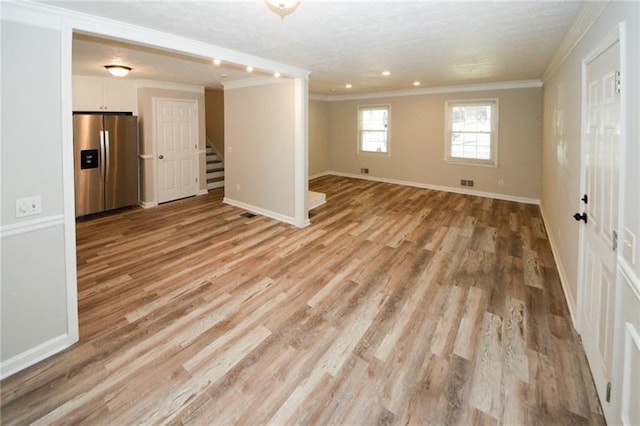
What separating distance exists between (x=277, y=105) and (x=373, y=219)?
2.52 m

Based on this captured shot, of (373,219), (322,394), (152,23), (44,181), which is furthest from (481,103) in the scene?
(44,181)

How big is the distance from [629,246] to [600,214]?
639 millimetres

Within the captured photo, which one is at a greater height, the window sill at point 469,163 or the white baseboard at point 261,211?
the window sill at point 469,163

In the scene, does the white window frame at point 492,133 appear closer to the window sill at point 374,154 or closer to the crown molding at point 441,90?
the crown molding at point 441,90

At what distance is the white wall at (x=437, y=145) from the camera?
6.89 m

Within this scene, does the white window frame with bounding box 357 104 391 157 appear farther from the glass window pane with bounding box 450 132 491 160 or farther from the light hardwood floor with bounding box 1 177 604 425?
the light hardwood floor with bounding box 1 177 604 425

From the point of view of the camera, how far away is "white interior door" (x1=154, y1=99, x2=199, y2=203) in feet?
22.1

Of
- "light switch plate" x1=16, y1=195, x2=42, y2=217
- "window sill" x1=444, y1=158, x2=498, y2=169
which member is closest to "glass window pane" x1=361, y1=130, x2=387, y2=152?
"window sill" x1=444, y1=158, x2=498, y2=169

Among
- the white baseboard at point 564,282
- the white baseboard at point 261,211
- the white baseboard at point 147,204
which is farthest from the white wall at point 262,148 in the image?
the white baseboard at point 564,282

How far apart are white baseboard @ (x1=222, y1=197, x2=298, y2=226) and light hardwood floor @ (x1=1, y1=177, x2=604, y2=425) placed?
70 centimetres

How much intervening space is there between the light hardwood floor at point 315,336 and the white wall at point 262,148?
3.75ft

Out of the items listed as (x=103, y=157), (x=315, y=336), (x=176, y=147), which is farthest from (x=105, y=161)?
(x=315, y=336)

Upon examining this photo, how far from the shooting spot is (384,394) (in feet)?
6.80

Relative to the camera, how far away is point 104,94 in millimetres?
6203
